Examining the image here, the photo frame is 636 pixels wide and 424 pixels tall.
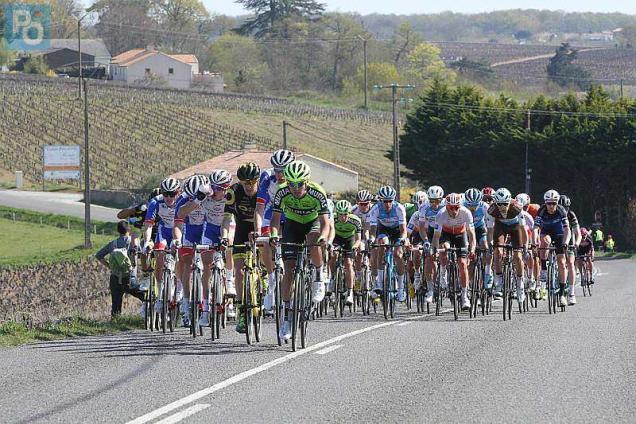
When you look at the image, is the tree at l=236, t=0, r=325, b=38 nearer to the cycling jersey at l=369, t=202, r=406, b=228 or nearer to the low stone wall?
the low stone wall

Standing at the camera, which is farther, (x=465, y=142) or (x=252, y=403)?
(x=465, y=142)

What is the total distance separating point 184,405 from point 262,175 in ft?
18.6

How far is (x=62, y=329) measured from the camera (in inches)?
685

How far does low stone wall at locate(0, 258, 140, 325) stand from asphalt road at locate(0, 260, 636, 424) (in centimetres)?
1578

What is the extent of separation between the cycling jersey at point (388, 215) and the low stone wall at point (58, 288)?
1017 cm

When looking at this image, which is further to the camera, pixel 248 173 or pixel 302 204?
pixel 248 173

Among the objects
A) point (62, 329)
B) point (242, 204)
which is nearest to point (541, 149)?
point (62, 329)

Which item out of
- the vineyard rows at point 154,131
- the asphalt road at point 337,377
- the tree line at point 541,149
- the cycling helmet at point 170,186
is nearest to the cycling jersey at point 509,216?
the asphalt road at point 337,377

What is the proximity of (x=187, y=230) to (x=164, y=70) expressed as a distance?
433 feet

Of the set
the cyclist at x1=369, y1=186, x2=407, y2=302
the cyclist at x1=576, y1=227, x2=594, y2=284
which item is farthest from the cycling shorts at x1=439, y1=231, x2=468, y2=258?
the cyclist at x1=576, y1=227, x2=594, y2=284

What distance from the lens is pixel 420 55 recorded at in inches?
7151

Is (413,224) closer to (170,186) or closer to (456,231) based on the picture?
(456,231)

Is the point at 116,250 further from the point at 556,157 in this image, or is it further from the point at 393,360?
the point at 556,157

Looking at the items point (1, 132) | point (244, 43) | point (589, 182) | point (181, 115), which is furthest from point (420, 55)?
point (589, 182)
